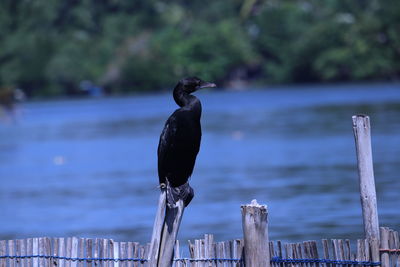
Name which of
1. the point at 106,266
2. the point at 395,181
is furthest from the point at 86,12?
the point at 106,266

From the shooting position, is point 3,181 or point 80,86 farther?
point 80,86

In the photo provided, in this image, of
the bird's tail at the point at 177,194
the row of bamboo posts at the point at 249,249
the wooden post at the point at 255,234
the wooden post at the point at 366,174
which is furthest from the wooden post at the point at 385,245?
the bird's tail at the point at 177,194

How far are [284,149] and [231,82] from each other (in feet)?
192

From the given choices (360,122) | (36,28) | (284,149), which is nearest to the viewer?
(360,122)

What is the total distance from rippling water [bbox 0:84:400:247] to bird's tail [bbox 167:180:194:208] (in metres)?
6.72

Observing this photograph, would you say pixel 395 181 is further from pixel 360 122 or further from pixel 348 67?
pixel 348 67

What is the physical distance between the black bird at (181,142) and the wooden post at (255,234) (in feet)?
1.99

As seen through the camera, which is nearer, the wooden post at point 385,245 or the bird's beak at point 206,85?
the wooden post at point 385,245

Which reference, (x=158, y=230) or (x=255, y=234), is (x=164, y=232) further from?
(x=255, y=234)

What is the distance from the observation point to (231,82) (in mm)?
91688

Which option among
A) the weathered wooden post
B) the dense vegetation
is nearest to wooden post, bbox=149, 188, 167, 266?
the weathered wooden post

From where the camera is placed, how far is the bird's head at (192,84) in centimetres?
958

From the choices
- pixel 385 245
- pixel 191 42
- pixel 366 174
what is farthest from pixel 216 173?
pixel 191 42

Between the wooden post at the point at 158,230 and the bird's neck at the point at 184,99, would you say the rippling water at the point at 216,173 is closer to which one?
the wooden post at the point at 158,230
